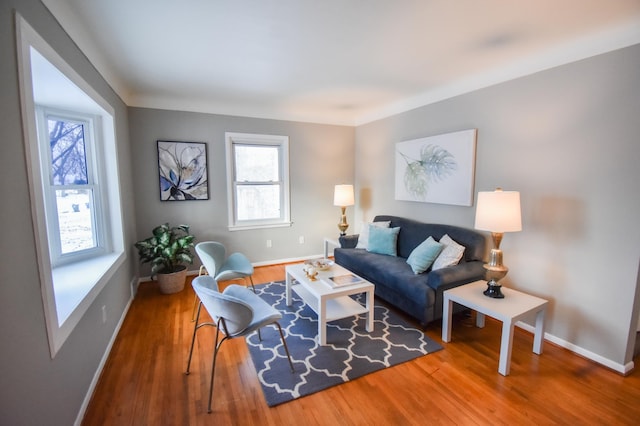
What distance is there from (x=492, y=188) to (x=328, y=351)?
7.35 ft

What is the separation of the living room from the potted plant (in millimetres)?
210

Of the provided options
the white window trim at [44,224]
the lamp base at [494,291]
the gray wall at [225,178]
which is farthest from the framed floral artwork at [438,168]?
the white window trim at [44,224]

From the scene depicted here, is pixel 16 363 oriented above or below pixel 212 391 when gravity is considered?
above

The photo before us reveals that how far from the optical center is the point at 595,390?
1902mm

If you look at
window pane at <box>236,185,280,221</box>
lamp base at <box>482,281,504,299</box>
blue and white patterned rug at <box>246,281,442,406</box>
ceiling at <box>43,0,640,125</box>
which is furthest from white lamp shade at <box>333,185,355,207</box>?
lamp base at <box>482,281,504,299</box>

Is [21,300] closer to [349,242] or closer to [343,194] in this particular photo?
[349,242]

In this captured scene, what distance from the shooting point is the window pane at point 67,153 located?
7.56 feet

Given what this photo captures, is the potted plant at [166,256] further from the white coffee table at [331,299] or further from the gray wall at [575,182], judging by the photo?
the gray wall at [575,182]

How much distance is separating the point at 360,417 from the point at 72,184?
286 cm

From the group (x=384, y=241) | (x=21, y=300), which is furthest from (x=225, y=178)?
(x=21, y=300)

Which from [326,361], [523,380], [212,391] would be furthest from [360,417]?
[523,380]

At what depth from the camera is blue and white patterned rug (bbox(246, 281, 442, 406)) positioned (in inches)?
77.6

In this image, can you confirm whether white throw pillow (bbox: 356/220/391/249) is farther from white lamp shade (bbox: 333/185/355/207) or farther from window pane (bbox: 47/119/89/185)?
window pane (bbox: 47/119/89/185)

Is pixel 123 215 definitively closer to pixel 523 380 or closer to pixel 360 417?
pixel 360 417
